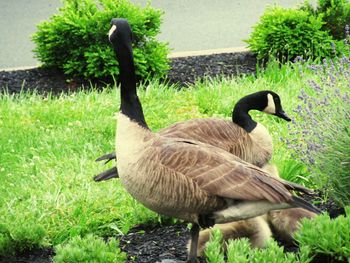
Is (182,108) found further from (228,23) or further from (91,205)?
(228,23)

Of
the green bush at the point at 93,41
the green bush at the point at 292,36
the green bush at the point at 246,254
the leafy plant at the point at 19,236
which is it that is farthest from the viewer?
the green bush at the point at 292,36

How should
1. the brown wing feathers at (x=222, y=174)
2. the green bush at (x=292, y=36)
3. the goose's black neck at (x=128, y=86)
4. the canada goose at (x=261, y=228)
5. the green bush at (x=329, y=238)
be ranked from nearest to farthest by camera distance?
1. the green bush at (x=329, y=238)
2. the brown wing feathers at (x=222, y=174)
3. the goose's black neck at (x=128, y=86)
4. the canada goose at (x=261, y=228)
5. the green bush at (x=292, y=36)

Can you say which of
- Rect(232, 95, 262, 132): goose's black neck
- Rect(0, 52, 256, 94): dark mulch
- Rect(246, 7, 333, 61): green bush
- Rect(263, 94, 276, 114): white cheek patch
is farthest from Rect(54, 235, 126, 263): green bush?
Rect(246, 7, 333, 61): green bush

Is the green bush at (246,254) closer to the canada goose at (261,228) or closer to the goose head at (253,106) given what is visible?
the canada goose at (261,228)

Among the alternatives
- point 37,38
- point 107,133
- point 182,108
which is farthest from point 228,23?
point 107,133

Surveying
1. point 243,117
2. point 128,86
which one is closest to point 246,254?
point 128,86

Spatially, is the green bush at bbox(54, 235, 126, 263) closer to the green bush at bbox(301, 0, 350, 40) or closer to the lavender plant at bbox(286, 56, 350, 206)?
the lavender plant at bbox(286, 56, 350, 206)

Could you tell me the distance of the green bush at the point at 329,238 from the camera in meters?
3.99

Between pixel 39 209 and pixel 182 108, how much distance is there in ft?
8.11

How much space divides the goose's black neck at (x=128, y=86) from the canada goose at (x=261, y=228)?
2.60 feet

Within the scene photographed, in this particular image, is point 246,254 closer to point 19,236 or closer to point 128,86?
point 128,86

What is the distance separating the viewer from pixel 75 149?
22.4 feet

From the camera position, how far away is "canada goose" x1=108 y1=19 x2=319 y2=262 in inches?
168

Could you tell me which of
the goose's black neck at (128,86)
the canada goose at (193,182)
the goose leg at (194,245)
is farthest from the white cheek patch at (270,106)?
the goose leg at (194,245)
